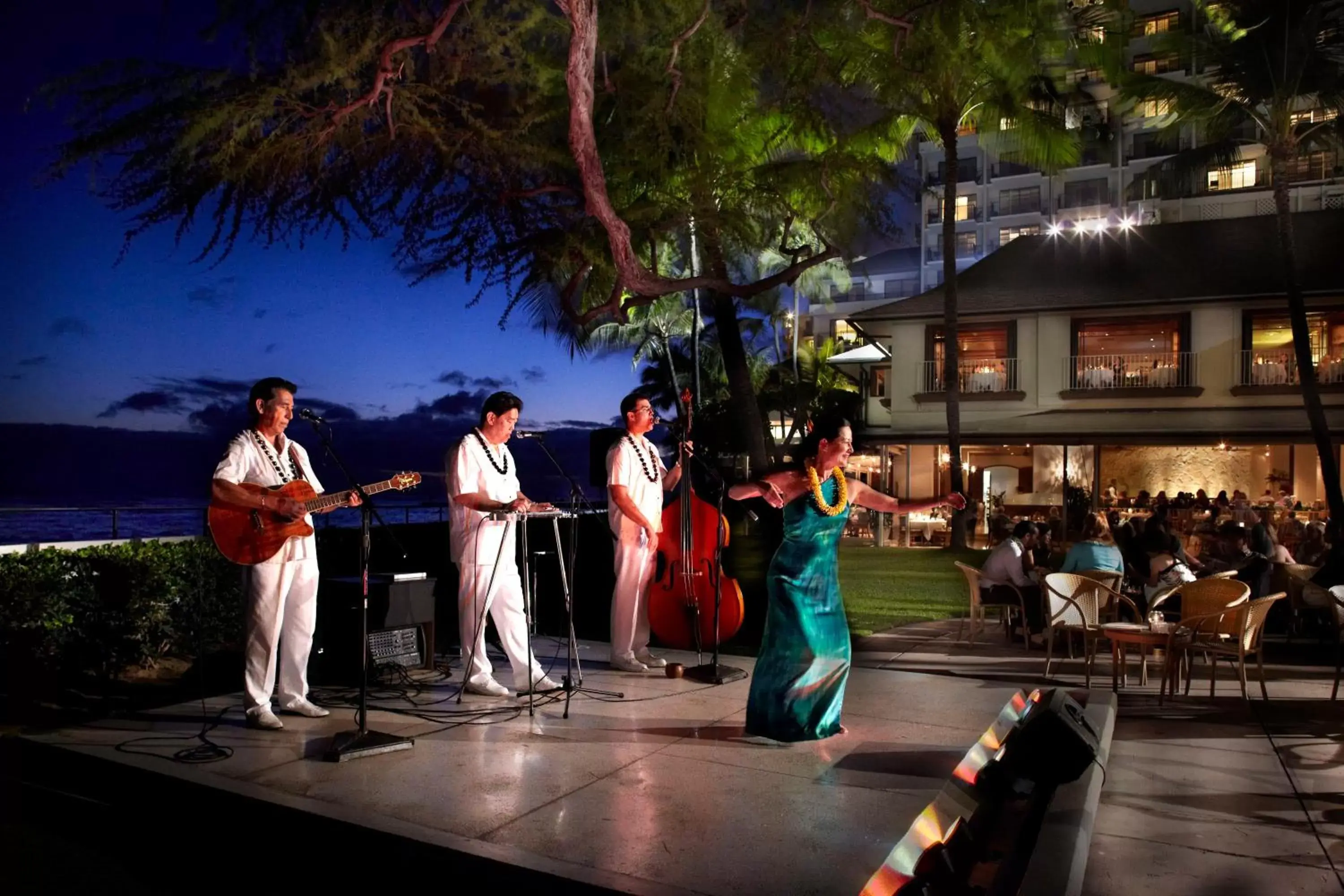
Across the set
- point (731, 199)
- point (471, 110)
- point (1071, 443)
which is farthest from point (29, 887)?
point (1071, 443)

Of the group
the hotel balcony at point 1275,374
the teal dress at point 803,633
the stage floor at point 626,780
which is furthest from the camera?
the hotel balcony at point 1275,374

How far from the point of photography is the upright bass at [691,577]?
6996 mm

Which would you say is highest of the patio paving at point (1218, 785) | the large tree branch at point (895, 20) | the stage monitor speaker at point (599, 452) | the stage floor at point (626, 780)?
the large tree branch at point (895, 20)

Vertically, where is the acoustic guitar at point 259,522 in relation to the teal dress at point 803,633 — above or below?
above

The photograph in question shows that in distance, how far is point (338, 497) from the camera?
5102mm

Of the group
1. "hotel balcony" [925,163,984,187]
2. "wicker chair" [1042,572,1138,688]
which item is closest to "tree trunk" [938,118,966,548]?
"wicker chair" [1042,572,1138,688]

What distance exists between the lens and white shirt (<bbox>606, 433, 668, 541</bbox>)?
272 inches

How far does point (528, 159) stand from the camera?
1037 cm

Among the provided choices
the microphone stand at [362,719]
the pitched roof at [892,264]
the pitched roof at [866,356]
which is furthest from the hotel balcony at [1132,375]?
the pitched roof at [892,264]

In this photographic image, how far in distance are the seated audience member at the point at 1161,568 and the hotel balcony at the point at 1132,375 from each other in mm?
12505

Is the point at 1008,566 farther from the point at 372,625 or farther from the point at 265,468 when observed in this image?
the point at 265,468

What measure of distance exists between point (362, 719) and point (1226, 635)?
5638mm

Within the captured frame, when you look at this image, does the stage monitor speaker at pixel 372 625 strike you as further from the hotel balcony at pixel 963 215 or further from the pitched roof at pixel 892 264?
the pitched roof at pixel 892 264

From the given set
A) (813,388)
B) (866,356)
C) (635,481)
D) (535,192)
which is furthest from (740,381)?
(813,388)
